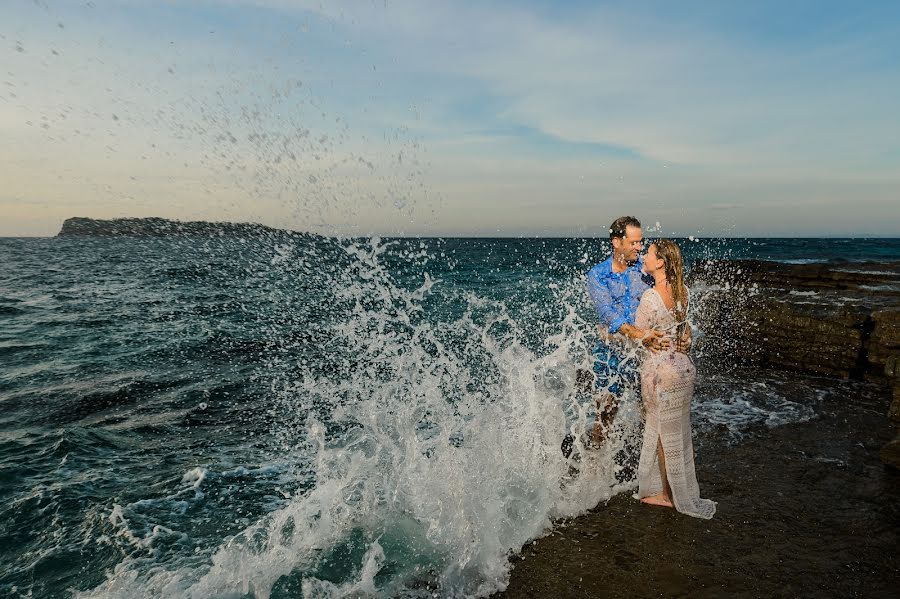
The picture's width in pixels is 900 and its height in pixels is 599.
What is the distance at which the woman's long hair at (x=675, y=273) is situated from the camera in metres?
4.04

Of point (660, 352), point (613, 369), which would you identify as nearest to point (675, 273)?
point (660, 352)

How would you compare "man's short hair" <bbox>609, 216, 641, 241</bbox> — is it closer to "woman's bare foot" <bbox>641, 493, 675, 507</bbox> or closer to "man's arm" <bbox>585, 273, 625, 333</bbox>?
"man's arm" <bbox>585, 273, 625, 333</bbox>

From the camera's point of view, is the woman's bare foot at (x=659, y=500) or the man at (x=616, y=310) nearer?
the woman's bare foot at (x=659, y=500)

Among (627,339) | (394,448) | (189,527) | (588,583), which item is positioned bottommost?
(189,527)

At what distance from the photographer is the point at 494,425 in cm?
500

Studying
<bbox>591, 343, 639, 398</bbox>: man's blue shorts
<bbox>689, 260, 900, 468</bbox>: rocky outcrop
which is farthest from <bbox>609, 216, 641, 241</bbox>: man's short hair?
<bbox>689, 260, 900, 468</bbox>: rocky outcrop

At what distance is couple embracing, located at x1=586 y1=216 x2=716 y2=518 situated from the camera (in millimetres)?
4090

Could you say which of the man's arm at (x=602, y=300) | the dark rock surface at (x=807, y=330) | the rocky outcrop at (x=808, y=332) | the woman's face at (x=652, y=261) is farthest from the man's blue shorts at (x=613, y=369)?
the dark rock surface at (x=807, y=330)

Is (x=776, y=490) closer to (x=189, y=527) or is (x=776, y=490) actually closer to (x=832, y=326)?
(x=189, y=527)

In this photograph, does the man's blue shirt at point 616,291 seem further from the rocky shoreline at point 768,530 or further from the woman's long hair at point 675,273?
the rocky shoreline at point 768,530

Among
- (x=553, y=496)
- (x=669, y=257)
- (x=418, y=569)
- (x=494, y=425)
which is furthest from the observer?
(x=494, y=425)

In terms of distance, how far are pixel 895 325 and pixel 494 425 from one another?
7592 millimetres

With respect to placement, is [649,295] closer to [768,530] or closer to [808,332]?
[768,530]

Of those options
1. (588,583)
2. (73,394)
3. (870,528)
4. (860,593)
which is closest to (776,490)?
(870,528)
